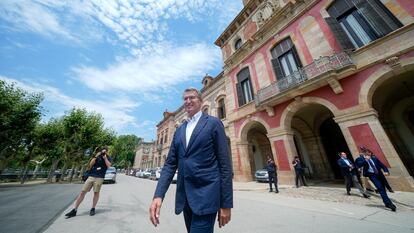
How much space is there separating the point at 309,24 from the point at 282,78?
11.4 ft

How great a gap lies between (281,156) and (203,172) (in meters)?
10.0

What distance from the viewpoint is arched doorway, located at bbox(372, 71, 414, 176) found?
929 cm

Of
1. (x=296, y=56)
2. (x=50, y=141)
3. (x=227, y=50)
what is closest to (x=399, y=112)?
(x=296, y=56)

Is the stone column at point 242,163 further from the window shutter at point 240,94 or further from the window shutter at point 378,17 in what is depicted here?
the window shutter at point 378,17

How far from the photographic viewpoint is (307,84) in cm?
886

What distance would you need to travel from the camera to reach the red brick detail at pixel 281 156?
10.1 metres

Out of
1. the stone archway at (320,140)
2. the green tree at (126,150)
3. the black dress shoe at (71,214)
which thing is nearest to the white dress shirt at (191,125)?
the black dress shoe at (71,214)

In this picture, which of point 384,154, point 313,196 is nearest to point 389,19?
point 384,154

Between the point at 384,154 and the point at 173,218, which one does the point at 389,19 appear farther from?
the point at 173,218

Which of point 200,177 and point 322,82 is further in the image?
point 322,82

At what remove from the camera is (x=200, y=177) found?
160 cm

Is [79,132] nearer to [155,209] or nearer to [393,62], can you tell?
[155,209]

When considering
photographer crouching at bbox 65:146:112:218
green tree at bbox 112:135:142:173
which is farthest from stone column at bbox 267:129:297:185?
green tree at bbox 112:135:142:173

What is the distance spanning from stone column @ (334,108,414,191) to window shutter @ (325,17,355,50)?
3218 mm
